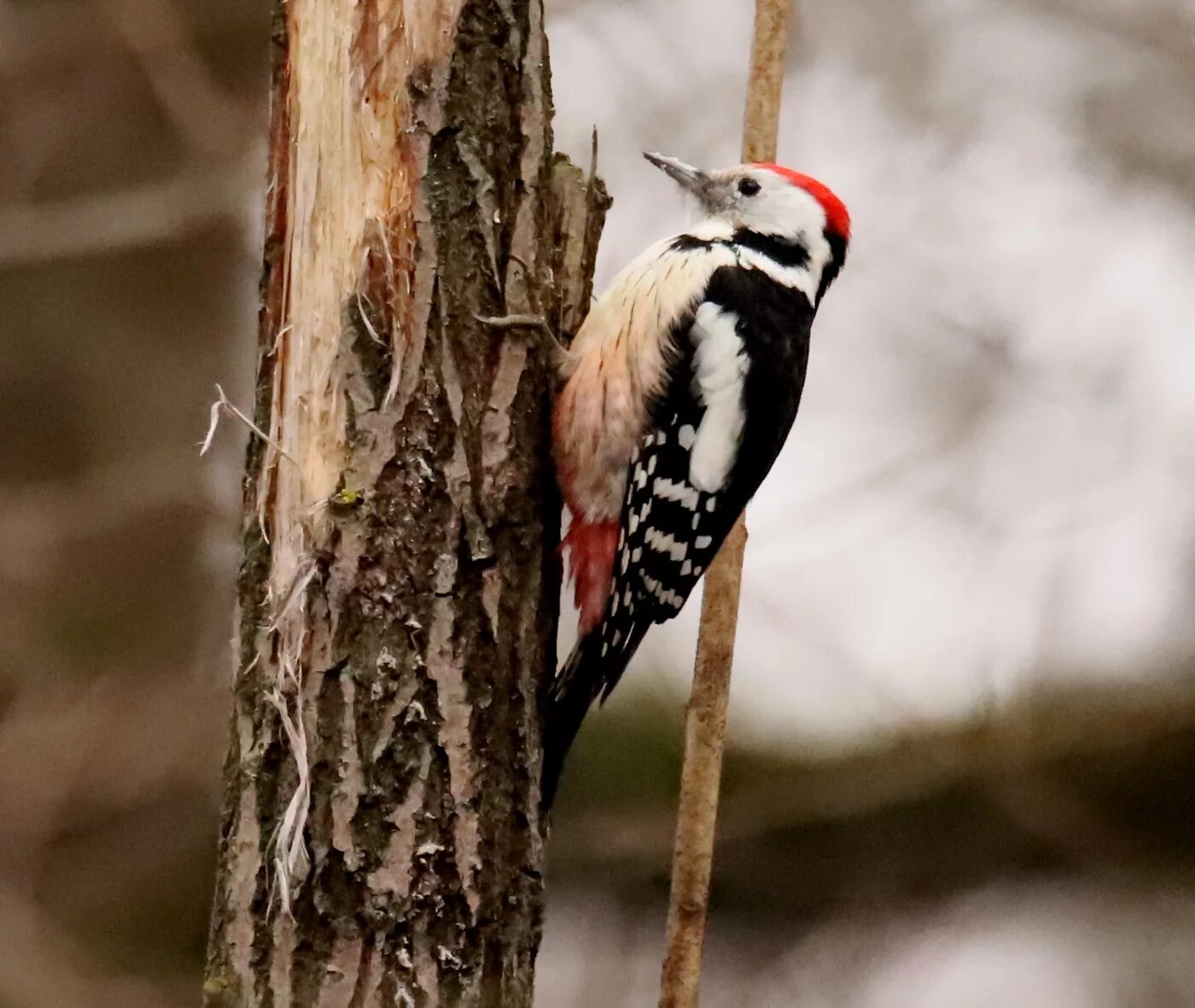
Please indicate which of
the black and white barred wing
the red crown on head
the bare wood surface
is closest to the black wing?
the black and white barred wing

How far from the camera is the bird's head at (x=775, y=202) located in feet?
8.09

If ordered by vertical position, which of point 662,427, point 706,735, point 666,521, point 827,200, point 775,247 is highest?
point 827,200

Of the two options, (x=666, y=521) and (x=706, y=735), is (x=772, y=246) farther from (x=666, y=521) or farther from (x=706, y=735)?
(x=706, y=735)

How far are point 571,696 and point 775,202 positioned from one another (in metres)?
1.13

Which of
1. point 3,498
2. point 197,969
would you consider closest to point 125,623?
point 3,498

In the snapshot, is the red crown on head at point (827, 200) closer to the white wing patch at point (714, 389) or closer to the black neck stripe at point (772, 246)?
the black neck stripe at point (772, 246)

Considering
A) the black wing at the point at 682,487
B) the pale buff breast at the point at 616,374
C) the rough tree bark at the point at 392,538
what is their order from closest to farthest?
the rough tree bark at the point at 392,538 < the pale buff breast at the point at 616,374 < the black wing at the point at 682,487

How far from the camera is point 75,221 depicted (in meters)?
3.49

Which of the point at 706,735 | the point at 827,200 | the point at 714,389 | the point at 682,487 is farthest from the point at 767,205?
the point at 706,735

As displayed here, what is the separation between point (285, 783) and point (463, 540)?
15.7 inches

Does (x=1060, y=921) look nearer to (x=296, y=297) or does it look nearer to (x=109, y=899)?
(x=109, y=899)

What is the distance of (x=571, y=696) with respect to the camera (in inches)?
74.3

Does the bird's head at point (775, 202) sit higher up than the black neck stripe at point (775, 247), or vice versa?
the bird's head at point (775, 202)

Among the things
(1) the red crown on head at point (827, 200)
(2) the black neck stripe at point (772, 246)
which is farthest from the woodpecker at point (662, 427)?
(1) the red crown on head at point (827, 200)
